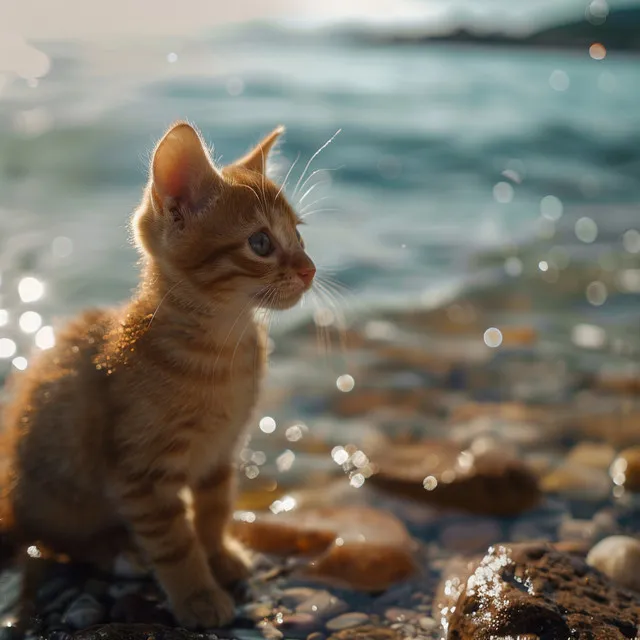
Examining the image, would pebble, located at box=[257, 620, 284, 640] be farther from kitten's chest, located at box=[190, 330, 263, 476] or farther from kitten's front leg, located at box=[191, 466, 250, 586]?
kitten's chest, located at box=[190, 330, 263, 476]

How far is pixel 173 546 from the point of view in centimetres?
231

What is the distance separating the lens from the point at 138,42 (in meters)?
7.38

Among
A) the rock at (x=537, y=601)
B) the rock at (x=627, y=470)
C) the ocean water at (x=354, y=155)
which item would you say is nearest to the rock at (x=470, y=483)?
the rock at (x=627, y=470)

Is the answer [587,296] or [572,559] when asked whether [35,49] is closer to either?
[587,296]

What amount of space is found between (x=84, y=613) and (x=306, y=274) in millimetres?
1125

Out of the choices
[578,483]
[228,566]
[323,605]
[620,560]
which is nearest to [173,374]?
[228,566]

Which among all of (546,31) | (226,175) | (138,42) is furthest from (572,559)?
(546,31)

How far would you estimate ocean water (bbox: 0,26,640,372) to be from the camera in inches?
208

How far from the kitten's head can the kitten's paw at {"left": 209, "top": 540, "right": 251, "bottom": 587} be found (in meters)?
0.83

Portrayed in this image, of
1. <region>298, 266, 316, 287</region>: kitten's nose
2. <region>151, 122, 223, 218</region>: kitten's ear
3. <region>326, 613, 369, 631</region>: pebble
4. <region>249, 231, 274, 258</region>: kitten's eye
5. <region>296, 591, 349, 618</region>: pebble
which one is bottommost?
<region>326, 613, 369, 631</region>: pebble

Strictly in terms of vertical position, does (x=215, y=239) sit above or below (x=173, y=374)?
above

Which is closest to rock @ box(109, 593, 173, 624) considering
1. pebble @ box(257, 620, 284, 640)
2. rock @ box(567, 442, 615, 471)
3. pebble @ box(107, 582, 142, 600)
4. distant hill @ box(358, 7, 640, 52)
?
pebble @ box(107, 582, 142, 600)

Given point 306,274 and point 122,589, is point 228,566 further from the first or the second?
point 306,274

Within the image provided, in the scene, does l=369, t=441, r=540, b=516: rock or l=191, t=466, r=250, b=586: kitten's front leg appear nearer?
l=191, t=466, r=250, b=586: kitten's front leg
